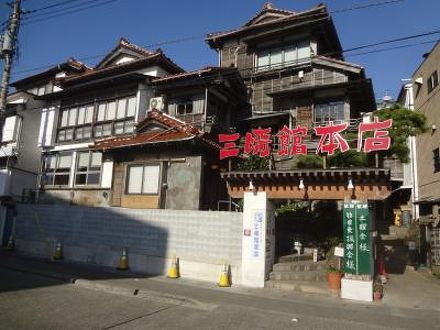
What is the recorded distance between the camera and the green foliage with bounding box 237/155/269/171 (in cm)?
2022

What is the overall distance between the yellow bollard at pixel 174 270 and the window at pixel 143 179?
5.12 m

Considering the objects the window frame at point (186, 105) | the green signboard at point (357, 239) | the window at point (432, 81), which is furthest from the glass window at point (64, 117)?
the window at point (432, 81)

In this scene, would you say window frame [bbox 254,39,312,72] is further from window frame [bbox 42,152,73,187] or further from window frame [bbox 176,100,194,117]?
window frame [bbox 42,152,73,187]

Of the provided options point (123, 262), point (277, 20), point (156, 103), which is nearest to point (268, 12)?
point (277, 20)

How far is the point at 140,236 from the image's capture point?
1681 centimetres

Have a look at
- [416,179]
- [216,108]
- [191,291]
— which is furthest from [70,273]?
[416,179]

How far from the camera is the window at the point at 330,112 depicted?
77.8ft

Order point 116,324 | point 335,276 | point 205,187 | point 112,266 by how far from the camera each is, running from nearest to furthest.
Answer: point 116,324 → point 335,276 → point 112,266 → point 205,187

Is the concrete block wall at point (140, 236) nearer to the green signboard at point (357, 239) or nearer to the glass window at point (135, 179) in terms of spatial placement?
the glass window at point (135, 179)

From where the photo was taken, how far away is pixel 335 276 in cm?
1300

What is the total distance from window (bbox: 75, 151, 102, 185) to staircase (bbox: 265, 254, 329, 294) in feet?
41.0

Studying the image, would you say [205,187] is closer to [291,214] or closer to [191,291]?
[291,214]

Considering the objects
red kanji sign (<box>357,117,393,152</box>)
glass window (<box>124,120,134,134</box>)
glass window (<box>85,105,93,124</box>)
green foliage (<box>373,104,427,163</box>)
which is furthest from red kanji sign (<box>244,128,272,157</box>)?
glass window (<box>85,105,93,124</box>)

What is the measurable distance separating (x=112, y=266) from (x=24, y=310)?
8.25 meters
